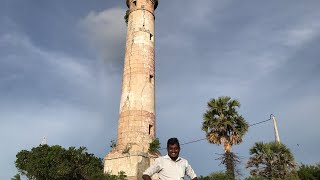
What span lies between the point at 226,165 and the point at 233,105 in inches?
197

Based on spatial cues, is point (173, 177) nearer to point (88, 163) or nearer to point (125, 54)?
point (125, 54)

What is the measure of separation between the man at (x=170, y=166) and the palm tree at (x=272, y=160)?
62.4ft

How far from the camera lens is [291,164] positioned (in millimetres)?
23109

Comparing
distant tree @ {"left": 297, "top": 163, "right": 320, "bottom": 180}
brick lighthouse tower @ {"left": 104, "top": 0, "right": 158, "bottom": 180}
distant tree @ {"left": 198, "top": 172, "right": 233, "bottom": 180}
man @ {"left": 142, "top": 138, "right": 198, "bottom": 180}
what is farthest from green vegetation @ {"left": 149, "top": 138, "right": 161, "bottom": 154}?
man @ {"left": 142, "top": 138, "right": 198, "bottom": 180}

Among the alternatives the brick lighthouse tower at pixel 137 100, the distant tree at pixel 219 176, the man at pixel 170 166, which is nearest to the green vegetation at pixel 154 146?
the brick lighthouse tower at pixel 137 100

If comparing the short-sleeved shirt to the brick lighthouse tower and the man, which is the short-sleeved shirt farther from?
the brick lighthouse tower

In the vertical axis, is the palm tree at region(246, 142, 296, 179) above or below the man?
above

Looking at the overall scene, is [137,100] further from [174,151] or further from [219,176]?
[174,151]

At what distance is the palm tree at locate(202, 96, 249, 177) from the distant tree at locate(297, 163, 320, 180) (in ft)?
14.8

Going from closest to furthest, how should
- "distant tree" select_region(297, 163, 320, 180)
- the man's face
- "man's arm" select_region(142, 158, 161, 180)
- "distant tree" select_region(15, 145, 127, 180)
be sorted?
"man's arm" select_region(142, 158, 161, 180) < the man's face < "distant tree" select_region(297, 163, 320, 180) < "distant tree" select_region(15, 145, 127, 180)

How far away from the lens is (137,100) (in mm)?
22859

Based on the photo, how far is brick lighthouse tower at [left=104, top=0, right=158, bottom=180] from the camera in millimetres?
21266

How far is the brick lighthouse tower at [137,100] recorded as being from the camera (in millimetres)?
21266

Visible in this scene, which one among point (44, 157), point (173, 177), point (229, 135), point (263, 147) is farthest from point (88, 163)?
point (173, 177)
